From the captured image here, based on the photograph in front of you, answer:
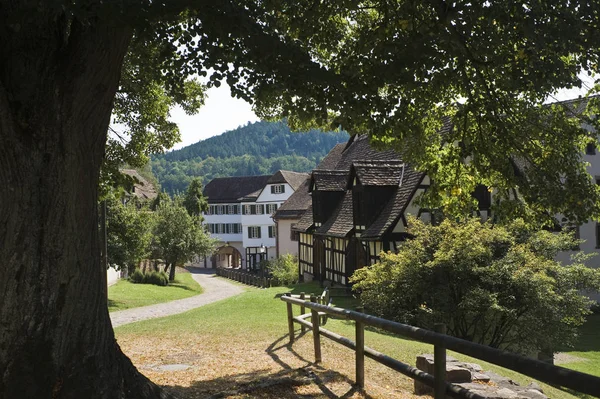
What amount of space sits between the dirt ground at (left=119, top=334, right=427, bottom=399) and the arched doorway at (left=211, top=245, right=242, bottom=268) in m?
69.1

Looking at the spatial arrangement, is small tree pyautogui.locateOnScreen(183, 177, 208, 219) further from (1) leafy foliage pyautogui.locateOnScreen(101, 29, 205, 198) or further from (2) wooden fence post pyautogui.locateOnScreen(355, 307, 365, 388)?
(2) wooden fence post pyautogui.locateOnScreen(355, 307, 365, 388)

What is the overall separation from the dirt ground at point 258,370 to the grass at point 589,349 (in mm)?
9405

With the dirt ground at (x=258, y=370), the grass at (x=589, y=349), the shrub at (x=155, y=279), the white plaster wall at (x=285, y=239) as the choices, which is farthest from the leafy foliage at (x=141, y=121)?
the white plaster wall at (x=285, y=239)

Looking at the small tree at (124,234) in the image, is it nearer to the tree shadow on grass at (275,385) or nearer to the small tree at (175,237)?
the small tree at (175,237)

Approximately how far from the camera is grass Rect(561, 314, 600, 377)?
18.2 m

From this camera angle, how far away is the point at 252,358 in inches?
434

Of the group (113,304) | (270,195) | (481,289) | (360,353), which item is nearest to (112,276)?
(113,304)

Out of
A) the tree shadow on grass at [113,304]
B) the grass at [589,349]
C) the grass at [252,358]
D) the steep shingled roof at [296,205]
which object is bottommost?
the grass at [589,349]

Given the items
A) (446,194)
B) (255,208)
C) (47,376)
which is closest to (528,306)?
(446,194)

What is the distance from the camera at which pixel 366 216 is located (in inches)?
1053

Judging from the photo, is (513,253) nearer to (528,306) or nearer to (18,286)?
(528,306)

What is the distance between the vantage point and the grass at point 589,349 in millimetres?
18172

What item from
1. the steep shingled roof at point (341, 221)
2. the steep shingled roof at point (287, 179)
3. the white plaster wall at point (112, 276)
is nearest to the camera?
the steep shingled roof at point (341, 221)

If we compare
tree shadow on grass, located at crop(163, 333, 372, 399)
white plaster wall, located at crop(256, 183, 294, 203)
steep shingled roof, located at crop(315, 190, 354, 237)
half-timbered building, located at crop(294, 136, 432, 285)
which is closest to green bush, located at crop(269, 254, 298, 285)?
half-timbered building, located at crop(294, 136, 432, 285)
